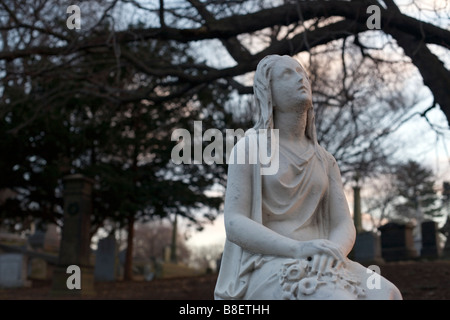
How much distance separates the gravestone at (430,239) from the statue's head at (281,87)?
57.3 ft

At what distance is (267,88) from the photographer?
149 inches

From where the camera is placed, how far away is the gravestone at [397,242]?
19.8 metres


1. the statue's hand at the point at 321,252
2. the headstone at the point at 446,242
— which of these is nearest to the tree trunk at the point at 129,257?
the headstone at the point at 446,242

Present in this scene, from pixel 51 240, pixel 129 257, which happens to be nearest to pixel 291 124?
pixel 129 257

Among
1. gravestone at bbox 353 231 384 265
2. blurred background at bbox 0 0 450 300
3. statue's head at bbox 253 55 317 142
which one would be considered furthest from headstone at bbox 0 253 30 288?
statue's head at bbox 253 55 317 142

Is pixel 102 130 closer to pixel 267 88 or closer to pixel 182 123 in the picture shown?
pixel 182 123

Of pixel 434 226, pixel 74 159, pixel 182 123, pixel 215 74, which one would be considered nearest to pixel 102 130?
pixel 74 159

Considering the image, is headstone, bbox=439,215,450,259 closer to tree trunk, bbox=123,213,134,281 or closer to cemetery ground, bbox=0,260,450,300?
cemetery ground, bbox=0,260,450,300

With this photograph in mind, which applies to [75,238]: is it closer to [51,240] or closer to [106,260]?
[106,260]

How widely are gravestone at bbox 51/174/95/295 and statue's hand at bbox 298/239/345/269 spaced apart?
40.3ft

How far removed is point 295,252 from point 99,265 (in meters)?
20.0

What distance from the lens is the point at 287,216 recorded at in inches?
144
